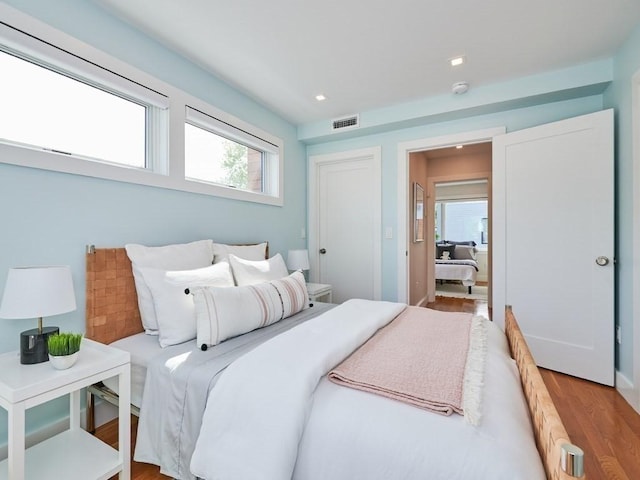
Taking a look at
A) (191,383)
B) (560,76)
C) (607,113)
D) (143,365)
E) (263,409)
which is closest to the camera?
(263,409)

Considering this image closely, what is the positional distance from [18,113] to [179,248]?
Answer: 106 centimetres

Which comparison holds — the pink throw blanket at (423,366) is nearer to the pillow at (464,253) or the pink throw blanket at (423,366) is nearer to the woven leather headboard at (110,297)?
the woven leather headboard at (110,297)

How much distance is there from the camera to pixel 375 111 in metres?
3.33

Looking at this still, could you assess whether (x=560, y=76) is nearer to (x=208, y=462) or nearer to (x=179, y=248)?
(x=179, y=248)

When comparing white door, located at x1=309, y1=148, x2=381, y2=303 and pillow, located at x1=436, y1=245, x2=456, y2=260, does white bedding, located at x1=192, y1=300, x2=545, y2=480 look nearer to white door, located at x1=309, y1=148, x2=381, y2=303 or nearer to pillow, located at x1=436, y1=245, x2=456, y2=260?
white door, located at x1=309, y1=148, x2=381, y2=303

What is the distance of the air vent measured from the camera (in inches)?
135

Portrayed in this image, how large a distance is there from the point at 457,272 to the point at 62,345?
6.41 meters

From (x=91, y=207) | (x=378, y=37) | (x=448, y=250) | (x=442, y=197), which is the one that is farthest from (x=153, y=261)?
(x=442, y=197)

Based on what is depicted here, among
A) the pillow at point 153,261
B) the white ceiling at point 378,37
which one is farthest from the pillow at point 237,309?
the white ceiling at point 378,37

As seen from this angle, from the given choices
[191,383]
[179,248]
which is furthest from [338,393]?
[179,248]

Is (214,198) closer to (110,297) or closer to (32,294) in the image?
(110,297)

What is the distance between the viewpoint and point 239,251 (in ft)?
8.46

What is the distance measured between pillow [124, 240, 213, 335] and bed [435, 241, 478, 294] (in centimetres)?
553

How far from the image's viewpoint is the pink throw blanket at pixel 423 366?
1.03 m
